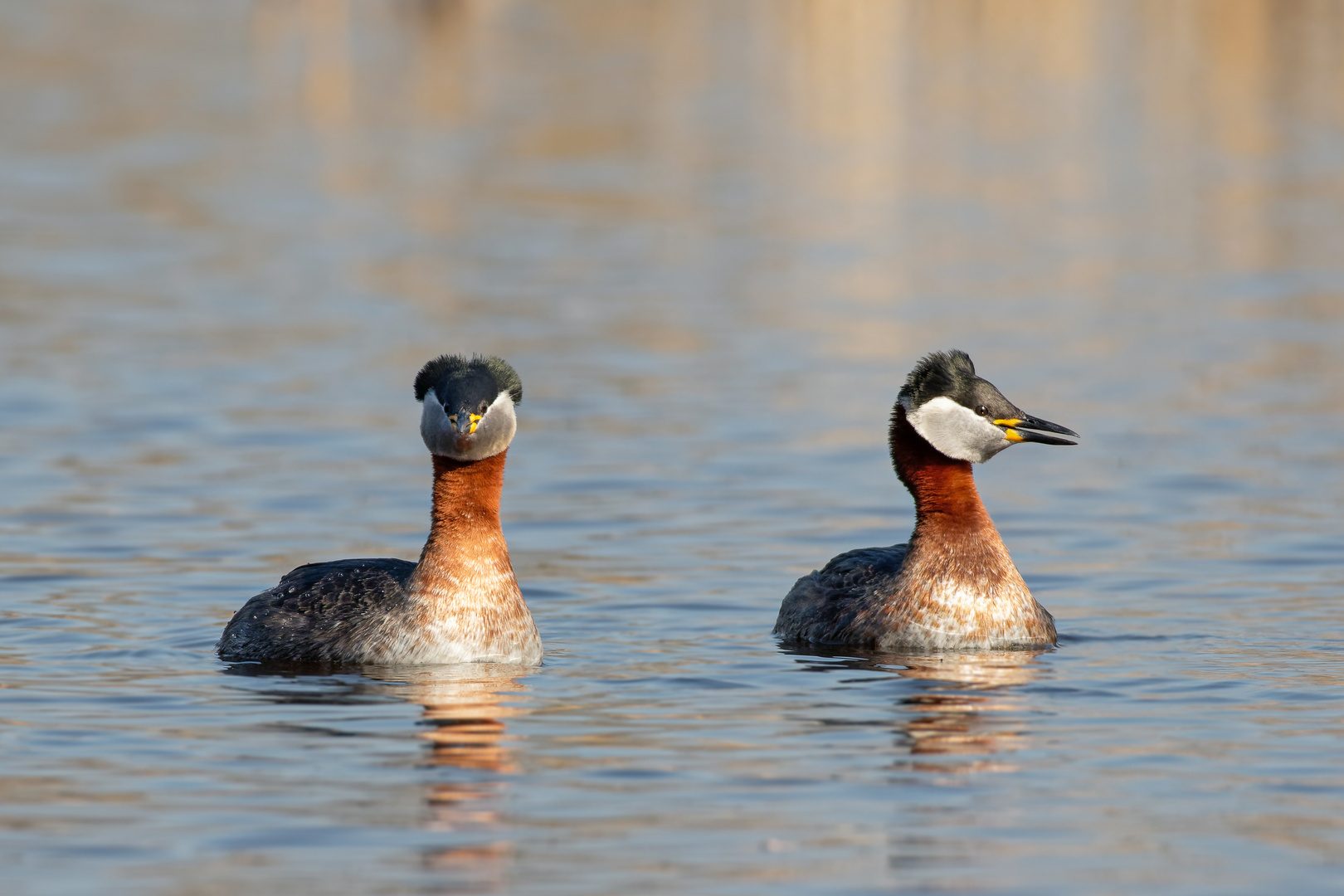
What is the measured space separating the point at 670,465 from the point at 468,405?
7.20m

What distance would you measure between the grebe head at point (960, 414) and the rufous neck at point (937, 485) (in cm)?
10

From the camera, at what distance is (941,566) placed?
14000 millimetres

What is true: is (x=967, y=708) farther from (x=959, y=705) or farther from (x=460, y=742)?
(x=460, y=742)

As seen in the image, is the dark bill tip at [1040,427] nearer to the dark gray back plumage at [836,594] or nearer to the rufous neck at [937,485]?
the rufous neck at [937,485]

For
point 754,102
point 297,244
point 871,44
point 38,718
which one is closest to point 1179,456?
point 38,718

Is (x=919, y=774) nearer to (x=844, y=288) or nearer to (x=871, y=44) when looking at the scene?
(x=844, y=288)

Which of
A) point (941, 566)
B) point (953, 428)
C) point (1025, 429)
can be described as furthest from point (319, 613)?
point (1025, 429)

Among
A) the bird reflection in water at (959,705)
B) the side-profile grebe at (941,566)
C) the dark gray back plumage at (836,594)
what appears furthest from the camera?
the dark gray back plumage at (836,594)

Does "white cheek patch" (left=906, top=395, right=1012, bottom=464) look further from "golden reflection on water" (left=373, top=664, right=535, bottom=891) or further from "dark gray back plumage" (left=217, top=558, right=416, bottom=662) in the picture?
"dark gray back plumage" (left=217, top=558, right=416, bottom=662)

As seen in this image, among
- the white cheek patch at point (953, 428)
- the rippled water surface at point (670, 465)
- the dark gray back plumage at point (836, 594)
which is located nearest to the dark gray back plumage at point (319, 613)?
the rippled water surface at point (670, 465)

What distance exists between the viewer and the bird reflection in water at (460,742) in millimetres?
9242

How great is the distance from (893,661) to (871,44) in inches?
1797

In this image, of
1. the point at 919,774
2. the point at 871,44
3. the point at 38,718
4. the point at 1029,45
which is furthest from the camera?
the point at 1029,45

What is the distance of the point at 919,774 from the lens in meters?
10.7
